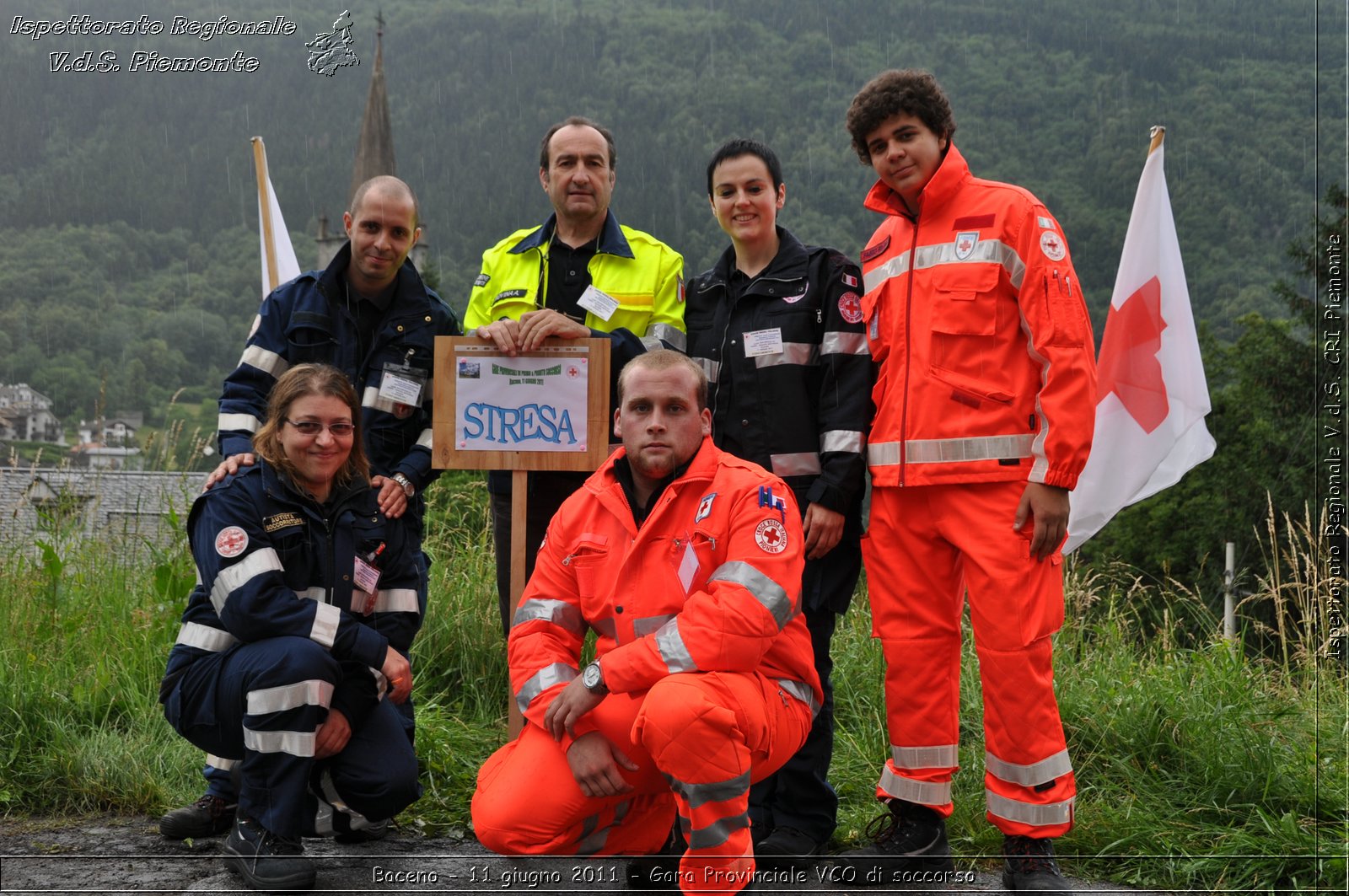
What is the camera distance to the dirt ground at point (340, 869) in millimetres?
3502

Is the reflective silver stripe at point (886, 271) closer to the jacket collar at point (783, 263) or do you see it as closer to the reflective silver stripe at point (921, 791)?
the jacket collar at point (783, 263)

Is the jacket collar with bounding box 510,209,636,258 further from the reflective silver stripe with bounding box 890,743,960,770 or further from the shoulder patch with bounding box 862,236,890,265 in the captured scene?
the reflective silver stripe with bounding box 890,743,960,770

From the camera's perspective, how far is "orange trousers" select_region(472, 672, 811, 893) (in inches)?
119

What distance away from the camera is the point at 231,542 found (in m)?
3.57

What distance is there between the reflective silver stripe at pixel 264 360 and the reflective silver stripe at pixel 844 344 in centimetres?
196

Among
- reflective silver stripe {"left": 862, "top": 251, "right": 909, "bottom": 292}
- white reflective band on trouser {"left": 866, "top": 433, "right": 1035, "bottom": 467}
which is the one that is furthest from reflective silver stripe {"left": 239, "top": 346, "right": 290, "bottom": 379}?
white reflective band on trouser {"left": 866, "top": 433, "right": 1035, "bottom": 467}

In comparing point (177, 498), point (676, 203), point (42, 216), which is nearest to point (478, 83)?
point (676, 203)

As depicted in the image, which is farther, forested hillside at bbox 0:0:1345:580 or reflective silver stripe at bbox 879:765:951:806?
forested hillside at bbox 0:0:1345:580

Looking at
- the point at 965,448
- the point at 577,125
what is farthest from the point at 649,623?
the point at 577,125

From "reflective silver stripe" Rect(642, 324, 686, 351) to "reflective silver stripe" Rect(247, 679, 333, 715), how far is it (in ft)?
5.63

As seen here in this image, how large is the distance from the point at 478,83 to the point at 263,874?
12439cm

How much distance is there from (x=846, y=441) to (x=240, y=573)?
1.99 metres

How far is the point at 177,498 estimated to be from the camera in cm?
737

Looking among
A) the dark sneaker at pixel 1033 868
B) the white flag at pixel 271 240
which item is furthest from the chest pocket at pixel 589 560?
the white flag at pixel 271 240
